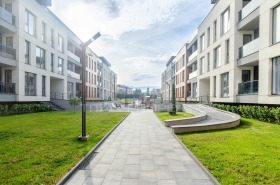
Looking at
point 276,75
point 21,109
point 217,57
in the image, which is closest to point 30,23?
point 21,109

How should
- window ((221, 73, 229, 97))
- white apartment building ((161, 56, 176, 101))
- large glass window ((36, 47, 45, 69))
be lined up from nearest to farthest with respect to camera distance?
window ((221, 73, 229, 97))
large glass window ((36, 47, 45, 69))
white apartment building ((161, 56, 176, 101))

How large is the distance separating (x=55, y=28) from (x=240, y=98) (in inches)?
1006

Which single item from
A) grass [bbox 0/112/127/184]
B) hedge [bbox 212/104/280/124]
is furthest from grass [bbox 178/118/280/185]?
grass [bbox 0/112/127/184]

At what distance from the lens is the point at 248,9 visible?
16078 millimetres

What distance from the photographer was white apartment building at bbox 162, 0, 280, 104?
13.3 m

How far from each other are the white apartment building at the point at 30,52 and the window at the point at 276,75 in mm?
21266

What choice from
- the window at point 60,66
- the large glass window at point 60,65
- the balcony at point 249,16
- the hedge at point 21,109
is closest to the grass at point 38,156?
the hedge at point 21,109

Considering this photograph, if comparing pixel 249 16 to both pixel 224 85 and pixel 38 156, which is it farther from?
pixel 38 156

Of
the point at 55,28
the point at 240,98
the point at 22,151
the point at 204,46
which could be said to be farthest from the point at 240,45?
the point at 55,28

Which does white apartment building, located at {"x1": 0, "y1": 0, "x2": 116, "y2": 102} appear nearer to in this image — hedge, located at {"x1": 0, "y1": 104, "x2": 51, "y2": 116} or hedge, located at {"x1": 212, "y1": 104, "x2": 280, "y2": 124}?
hedge, located at {"x1": 0, "y1": 104, "x2": 51, "y2": 116}

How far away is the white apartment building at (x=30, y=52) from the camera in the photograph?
1902 cm

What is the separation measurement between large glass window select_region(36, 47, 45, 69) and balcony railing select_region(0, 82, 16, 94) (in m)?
5.08

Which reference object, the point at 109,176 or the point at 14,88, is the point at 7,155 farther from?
the point at 14,88

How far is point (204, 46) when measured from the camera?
26.9 metres
